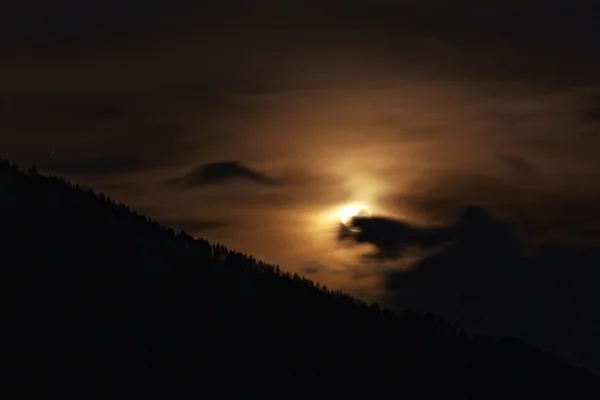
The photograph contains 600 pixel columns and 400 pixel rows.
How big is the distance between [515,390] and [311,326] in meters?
15.0

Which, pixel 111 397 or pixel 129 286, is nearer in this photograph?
pixel 111 397

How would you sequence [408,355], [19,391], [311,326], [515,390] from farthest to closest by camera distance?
[515,390] < [408,355] < [311,326] < [19,391]

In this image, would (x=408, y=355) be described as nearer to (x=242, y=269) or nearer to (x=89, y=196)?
(x=242, y=269)

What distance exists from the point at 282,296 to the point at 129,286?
10.1 m

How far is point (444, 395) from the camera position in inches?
2425

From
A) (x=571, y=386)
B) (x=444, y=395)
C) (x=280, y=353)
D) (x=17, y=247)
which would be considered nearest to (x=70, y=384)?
(x=17, y=247)

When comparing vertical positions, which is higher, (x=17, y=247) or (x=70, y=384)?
(x=17, y=247)

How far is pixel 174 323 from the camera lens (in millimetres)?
51500

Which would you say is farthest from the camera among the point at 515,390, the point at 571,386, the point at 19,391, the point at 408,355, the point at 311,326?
the point at 571,386

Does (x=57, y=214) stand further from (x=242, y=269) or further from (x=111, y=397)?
(x=111, y=397)

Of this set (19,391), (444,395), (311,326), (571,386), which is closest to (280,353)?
(311,326)

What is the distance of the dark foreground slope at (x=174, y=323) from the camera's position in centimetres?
4494

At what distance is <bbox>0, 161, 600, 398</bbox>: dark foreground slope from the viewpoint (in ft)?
147

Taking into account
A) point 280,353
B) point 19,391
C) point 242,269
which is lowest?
point 19,391
